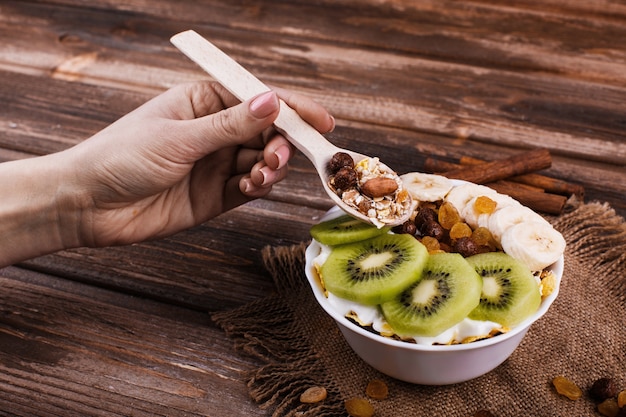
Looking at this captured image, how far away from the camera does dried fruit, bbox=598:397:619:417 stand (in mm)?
1153

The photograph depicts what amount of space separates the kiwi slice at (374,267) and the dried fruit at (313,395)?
0.19m

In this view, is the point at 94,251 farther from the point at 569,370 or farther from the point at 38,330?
the point at 569,370

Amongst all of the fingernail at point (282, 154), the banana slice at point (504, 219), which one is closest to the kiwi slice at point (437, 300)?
the banana slice at point (504, 219)

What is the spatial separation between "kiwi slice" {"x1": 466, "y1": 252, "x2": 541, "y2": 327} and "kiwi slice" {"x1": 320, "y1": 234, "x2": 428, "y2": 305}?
0.37 ft

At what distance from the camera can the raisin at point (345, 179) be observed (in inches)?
48.7

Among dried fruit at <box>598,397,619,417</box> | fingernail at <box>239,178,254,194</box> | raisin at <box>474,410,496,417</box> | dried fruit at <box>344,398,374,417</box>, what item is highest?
fingernail at <box>239,178,254,194</box>

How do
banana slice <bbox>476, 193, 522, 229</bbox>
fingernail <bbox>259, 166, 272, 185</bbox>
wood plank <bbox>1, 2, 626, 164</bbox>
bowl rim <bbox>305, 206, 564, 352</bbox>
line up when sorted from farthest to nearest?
wood plank <bbox>1, 2, 626, 164</bbox> → fingernail <bbox>259, 166, 272, 185</bbox> → banana slice <bbox>476, 193, 522, 229</bbox> → bowl rim <bbox>305, 206, 564, 352</bbox>

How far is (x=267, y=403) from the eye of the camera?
1.20 m

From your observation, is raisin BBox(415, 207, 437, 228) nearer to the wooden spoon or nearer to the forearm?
the wooden spoon

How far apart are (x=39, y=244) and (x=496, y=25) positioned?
159 centimetres

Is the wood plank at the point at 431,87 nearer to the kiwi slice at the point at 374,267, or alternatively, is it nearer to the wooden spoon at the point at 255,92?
the wooden spoon at the point at 255,92

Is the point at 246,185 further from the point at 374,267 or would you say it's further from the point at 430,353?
the point at 430,353

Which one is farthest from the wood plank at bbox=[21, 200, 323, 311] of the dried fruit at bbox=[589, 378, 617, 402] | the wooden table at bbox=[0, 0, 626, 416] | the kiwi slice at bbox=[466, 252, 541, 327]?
the dried fruit at bbox=[589, 378, 617, 402]

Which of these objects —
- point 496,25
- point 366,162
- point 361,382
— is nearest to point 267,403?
point 361,382
